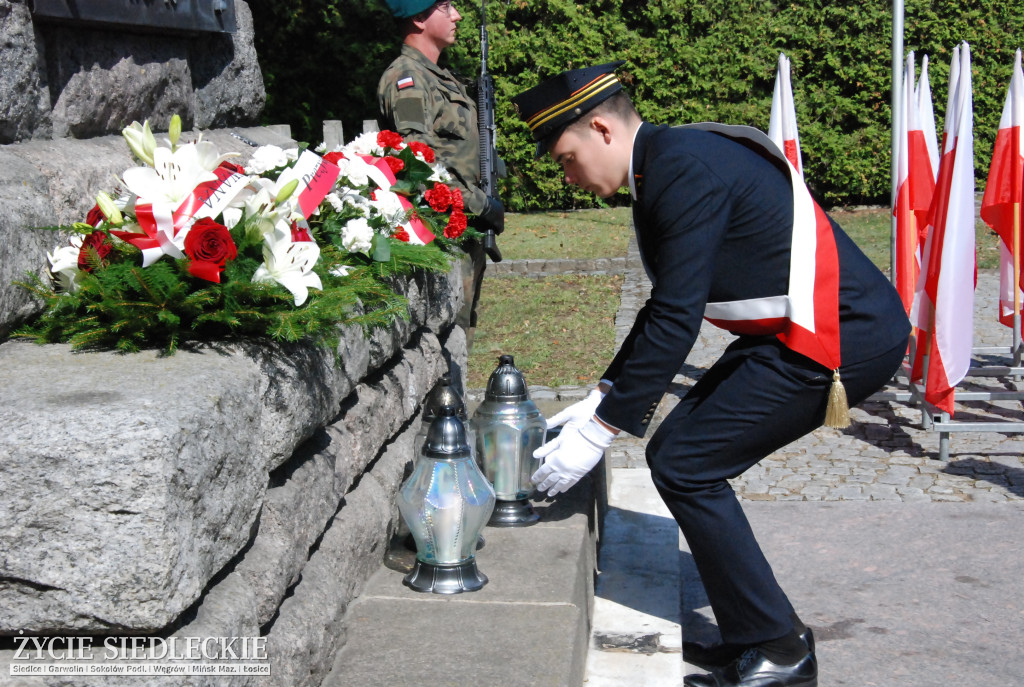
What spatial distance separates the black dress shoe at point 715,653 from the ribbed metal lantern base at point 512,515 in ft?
2.08

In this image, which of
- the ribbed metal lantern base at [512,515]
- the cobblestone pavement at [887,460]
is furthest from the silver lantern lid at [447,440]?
the cobblestone pavement at [887,460]

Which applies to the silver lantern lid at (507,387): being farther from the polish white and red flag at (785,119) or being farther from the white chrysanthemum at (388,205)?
the polish white and red flag at (785,119)

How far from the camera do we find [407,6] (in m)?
4.64

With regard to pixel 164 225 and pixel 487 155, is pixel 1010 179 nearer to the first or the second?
pixel 487 155

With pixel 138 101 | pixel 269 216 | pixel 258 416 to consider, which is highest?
pixel 138 101

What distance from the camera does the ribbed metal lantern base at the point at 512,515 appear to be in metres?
3.38

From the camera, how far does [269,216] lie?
8.08 feet

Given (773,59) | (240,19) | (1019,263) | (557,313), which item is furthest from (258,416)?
(773,59)

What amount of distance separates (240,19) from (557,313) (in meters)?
5.06

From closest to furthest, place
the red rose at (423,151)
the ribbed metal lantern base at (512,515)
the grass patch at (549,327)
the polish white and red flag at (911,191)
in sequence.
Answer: the ribbed metal lantern base at (512,515)
the red rose at (423,151)
the polish white and red flag at (911,191)
the grass patch at (549,327)

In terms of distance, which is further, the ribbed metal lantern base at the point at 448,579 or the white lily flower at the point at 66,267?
the ribbed metal lantern base at the point at 448,579

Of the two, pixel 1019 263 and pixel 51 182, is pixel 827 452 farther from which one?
pixel 51 182

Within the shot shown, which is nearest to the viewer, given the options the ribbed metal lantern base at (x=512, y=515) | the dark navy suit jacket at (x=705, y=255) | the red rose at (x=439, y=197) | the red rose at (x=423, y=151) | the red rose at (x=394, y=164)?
the dark navy suit jacket at (x=705, y=255)

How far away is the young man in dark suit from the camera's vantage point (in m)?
2.80
